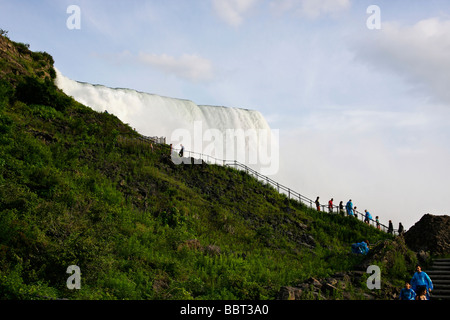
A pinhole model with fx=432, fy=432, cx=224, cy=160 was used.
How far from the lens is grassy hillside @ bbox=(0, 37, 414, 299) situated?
1362cm

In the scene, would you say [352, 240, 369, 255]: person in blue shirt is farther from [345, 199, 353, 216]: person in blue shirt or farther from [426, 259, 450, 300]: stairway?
[345, 199, 353, 216]: person in blue shirt

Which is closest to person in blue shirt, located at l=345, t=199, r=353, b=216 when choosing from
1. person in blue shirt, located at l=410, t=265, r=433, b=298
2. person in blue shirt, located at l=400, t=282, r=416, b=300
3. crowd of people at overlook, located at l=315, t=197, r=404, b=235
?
crowd of people at overlook, located at l=315, t=197, r=404, b=235

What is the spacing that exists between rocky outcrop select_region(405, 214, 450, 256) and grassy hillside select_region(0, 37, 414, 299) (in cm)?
324

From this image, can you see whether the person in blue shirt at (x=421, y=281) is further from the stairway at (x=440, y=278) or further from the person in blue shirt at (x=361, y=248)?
the person in blue shirt at (x=361, y=248)

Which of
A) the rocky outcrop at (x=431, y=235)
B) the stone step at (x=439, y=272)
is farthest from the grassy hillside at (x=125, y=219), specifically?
the stone step at (x=439, y=272)

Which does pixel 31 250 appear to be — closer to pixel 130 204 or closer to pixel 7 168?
pixel 7 168

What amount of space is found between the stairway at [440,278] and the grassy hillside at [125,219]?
12.8 feet

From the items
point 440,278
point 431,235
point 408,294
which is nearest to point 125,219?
point 408,294

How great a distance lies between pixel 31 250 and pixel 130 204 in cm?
880

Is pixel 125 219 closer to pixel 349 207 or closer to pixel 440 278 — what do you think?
pixel 440 278

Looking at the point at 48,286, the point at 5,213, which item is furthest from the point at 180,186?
the point at 48,286

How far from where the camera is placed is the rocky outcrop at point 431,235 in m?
19.6

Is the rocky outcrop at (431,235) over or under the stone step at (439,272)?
over

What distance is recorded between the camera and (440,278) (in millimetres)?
16234
